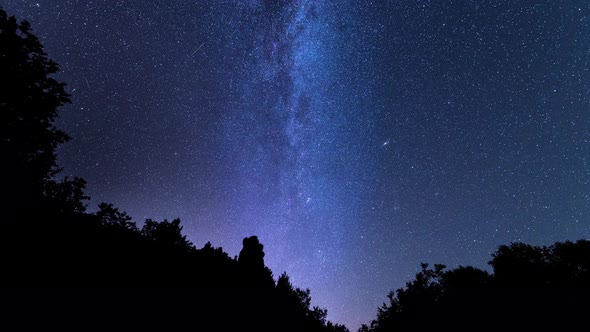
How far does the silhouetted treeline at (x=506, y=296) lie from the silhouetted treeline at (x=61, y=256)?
22663 mm

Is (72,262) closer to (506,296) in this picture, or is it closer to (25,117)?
(25,117)

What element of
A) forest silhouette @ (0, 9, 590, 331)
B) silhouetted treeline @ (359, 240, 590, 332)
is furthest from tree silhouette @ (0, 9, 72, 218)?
silhouetted treeline @ (359, 240, 590, 332)

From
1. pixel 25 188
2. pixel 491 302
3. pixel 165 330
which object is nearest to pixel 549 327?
pixel 491 302

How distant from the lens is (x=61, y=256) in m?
11.2

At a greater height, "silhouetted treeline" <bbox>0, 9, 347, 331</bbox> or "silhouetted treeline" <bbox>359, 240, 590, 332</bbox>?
"silhouetted treeline" <bbox>359, 240, 590, 332</bbox>

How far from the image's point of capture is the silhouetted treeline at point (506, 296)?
81.3 feet

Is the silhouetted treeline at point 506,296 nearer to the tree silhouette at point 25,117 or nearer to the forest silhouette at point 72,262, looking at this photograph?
the forest silhouette at point 72,262

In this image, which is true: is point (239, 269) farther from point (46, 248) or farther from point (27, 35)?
point (27, 35)

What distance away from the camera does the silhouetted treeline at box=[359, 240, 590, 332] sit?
81.3 ft

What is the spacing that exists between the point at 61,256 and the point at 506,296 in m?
38.7

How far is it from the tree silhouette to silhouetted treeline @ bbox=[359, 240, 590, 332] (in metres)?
35.3

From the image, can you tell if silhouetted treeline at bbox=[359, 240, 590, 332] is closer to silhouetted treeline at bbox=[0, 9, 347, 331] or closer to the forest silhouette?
the forest silhouette

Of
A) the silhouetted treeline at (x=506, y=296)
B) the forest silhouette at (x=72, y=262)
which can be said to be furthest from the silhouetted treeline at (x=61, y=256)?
the silhouetted treeline at (x=506, y=296)

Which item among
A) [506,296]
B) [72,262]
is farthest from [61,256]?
[506,296]
